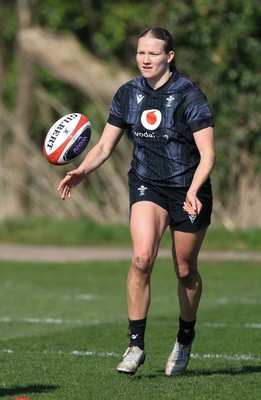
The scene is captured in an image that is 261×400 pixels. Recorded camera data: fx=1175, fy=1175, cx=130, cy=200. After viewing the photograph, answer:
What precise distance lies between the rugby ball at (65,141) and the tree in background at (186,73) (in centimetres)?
1286

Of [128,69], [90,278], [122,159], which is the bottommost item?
[90,278]

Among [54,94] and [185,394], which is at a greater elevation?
[54,94]

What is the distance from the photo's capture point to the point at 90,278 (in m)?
17.1

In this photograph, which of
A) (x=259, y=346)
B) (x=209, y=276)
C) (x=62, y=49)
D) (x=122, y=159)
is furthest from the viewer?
(x=62, y=49)

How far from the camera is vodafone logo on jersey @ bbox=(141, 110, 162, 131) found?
7.85 metres

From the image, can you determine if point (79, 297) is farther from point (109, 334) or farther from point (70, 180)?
point (70, 180)

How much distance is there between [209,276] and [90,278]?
1726mm

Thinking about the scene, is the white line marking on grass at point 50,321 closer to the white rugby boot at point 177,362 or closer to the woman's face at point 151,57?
the white rugby boot at point 177,362

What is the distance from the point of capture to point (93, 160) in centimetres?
810

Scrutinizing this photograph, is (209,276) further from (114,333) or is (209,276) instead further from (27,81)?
(27,81)

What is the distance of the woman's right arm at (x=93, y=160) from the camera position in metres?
7.96

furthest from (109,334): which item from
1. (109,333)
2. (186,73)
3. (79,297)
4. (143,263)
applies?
(186,73)

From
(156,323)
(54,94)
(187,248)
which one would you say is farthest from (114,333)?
(54,94)

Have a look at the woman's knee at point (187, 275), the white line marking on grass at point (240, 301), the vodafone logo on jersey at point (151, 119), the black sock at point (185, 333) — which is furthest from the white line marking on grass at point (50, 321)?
the vodafone logo on jersey at point (151, 119)
